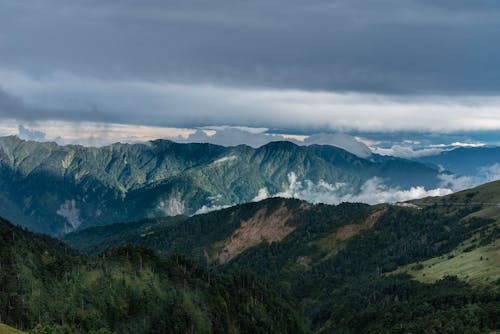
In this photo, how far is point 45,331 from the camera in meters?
190

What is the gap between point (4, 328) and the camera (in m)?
175

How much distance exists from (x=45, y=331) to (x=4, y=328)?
17943 mm

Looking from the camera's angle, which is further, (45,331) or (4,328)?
(45,331)
